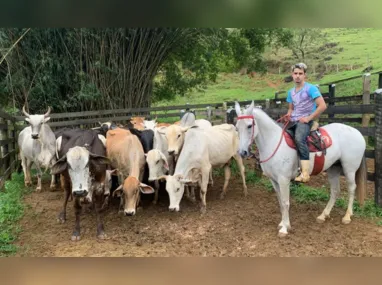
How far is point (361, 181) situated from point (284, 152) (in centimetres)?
119

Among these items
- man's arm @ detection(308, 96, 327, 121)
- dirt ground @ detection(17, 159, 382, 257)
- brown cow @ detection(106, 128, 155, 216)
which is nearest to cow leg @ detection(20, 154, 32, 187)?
dirt ground @ detection(17, 159, 382, 257)

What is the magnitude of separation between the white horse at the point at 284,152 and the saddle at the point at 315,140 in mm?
55

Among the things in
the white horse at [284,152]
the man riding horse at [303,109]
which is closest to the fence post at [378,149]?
the white horse at [284,152]

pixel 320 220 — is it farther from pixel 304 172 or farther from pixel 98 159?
pixel 98 159

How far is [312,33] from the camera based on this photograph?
3039 cm

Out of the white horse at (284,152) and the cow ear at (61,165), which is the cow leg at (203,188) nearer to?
the white horse at (284,152)

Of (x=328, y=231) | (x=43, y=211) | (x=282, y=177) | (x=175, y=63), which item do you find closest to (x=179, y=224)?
(x=282, y=177)

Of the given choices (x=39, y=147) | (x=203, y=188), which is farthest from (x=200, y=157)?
(x=39, y=147)

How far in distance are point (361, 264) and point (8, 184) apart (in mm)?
6637

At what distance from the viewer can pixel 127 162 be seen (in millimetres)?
5406

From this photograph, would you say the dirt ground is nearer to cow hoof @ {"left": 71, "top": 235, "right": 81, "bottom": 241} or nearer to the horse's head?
cow hoof @ {"left": 71, "top": 235, "right": 81, "bottom": 241}

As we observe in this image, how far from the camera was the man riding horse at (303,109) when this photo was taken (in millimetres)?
4164

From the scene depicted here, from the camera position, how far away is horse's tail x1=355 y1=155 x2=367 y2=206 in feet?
15.5

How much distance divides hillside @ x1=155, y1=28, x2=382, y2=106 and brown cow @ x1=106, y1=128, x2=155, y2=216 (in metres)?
15.1
